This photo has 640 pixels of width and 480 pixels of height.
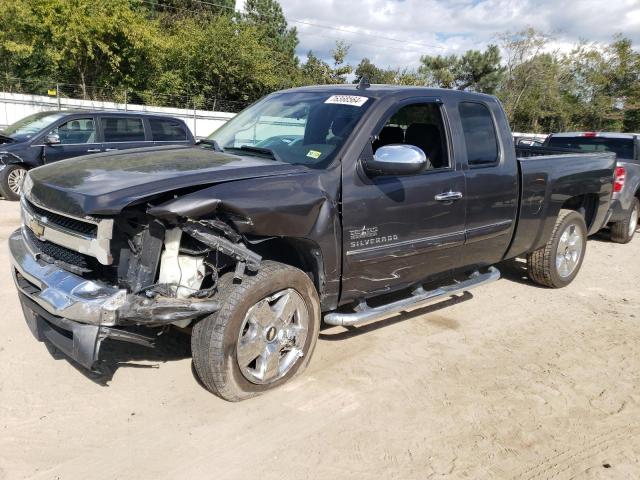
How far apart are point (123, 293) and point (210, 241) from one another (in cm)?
52

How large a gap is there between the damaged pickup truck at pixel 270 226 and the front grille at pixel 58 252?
0.5 inches

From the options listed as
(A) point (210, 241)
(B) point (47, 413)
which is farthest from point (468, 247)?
(B) point (47, 413)

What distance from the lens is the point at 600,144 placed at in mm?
9328

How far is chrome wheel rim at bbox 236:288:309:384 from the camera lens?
3.20m

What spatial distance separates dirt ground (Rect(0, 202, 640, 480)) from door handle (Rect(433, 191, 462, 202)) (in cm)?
116

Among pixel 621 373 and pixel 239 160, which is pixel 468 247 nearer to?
pixel 621 373

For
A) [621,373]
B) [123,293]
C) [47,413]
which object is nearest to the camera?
[123,293]

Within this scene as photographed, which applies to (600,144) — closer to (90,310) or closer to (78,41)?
(90,310)

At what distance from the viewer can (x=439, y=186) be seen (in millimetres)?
4090

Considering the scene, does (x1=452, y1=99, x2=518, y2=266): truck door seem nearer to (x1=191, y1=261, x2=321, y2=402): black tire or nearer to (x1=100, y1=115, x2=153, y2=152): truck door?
(x1=191, y1=261, x2=321, y2=402): black tire

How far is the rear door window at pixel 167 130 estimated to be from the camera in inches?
412

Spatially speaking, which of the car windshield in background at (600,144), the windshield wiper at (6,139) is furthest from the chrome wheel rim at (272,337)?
the windshield wiper at (6,139)

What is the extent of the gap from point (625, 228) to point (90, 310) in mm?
8591

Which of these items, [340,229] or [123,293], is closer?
[123,293]
